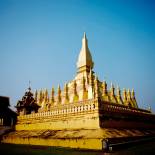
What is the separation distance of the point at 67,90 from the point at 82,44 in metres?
12.4

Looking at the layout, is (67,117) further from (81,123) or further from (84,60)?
(84,60)

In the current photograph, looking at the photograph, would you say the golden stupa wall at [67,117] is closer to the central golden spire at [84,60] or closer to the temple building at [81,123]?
the temple building at [81,123]

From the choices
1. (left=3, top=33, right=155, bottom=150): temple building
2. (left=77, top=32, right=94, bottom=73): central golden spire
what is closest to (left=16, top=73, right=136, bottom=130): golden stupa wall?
(left=3, top=33, right=155, bottom=150): temple building

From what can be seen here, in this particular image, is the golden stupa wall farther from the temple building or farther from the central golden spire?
the central golden spire

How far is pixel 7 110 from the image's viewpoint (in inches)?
886

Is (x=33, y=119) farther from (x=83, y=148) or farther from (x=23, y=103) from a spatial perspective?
(x=83, y=148)

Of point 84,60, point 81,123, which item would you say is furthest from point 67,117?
point 84,60

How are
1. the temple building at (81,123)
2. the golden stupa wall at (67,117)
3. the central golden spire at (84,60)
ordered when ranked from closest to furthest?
the temple building at (81,123)
the golden stupa wall at (67,117)
the central golden spire at (84,60)

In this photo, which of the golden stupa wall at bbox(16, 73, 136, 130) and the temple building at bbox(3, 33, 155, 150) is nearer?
the temple building at bbox(3, 33, 155, 150)

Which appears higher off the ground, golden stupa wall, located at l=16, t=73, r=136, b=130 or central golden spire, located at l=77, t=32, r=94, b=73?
central golden spire, located at l=77, t=32, r=94, b=73

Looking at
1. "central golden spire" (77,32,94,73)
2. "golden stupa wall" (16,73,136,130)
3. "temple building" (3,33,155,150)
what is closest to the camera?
"temple building" (3,33,155,150)

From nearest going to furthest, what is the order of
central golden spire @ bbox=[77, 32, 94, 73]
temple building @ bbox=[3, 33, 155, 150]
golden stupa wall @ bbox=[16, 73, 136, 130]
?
temple building @ bbox=[3, 33, 155, 150] → golden stupa wall @ bbox=[16, 73, 136, 130] → central golden spire @ bbox=[77, 32, 94, 73]

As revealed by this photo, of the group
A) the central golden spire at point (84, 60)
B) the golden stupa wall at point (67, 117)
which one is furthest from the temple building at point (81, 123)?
the central golden spire at point (84, 60)

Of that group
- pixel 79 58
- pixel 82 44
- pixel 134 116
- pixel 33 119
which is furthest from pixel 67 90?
pixel 134 116
